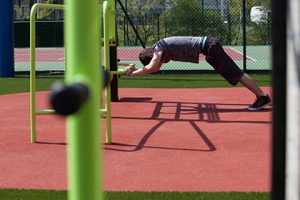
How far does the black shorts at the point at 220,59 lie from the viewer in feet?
27.7

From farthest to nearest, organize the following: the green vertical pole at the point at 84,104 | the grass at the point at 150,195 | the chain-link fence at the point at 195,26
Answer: the chain-link fence at the point at 195,26
the grass at the point at 150,195
the green vertical pole at the point at 84,104

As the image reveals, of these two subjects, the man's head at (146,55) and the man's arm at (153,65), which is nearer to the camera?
the man's arm at (153,65)

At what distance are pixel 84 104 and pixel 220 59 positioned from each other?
7.22 metres

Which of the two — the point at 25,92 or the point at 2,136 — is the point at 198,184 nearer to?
the point at 2,136

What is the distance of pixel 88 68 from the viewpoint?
1.39m

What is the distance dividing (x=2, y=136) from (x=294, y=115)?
5.96 m

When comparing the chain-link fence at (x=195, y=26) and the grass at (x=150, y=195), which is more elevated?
the chain-link fence at (x=195, y=26)

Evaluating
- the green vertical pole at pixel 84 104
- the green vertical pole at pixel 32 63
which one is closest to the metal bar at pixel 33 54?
the green vertical pole at pixel 32 63

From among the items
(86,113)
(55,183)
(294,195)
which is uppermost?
→ (86,113)

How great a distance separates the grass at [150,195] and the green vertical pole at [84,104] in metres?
2.87

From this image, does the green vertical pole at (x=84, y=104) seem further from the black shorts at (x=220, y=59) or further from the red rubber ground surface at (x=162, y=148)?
the black shorts at (x=220, y=59)

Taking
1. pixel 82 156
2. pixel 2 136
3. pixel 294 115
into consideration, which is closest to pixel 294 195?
pixel 294 115

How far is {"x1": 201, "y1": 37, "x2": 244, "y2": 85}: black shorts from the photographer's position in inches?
332

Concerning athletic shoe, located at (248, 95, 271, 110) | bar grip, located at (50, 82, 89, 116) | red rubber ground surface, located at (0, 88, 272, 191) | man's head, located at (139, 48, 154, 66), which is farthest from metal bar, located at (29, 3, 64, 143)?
bar grip, located at (50, 82, 89, 116)
